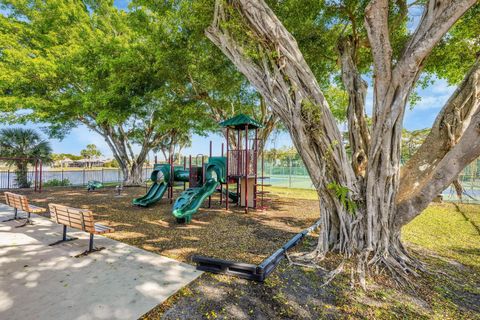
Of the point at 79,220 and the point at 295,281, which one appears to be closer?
the point at 295,281

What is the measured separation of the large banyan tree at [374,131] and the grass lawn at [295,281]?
1.42 ft

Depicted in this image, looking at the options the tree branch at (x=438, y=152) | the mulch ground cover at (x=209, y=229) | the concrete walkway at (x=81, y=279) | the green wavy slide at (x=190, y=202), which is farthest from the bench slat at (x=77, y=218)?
the tree branch at (x=438, y=152)

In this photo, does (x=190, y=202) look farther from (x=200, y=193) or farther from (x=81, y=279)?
(x=81, y=279)

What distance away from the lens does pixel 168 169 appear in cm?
885

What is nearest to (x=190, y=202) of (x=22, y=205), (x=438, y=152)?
(x=22, y=205)

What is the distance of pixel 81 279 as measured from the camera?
9.91 ft

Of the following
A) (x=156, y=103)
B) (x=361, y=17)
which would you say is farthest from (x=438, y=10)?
(x=156, y=103)

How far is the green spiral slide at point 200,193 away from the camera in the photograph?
6.22m

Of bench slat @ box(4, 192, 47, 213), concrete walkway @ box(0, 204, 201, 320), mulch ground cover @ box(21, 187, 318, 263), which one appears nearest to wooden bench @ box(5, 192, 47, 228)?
bench slat @ box(4, 192, 47, 213)

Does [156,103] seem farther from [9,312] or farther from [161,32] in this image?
[9,312]

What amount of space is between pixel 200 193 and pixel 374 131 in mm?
5304

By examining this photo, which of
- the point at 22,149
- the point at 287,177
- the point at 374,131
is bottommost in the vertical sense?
the point at 287,177

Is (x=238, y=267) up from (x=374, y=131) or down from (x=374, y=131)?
down

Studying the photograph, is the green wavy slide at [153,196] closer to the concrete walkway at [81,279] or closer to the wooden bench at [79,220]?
the concrete walkway at [81,279]
